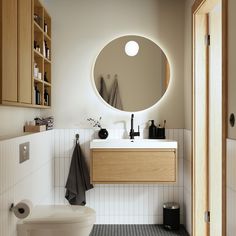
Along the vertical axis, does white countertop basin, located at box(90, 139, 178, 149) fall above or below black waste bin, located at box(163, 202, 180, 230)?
above

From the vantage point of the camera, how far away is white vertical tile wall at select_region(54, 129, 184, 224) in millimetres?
3689

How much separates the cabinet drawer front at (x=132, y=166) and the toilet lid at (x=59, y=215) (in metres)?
0.76

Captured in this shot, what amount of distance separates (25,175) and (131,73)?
5.31 ft

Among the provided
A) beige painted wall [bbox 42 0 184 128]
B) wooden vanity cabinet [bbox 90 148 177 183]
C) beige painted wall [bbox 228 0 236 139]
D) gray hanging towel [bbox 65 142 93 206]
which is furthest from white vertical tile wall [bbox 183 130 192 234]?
beige painted wall [bbox 228 0 236 139]

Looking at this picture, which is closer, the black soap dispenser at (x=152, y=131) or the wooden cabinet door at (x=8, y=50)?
the wooden cabinet door at (x=8, y=50)

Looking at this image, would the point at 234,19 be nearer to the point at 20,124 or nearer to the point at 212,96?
the point at 212,96

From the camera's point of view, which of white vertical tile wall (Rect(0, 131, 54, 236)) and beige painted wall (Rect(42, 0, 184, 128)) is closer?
white vertical tile wall (Rect(0, 131, 54, 236))

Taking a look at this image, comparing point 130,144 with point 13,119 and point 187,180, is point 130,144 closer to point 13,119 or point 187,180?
point 187,180

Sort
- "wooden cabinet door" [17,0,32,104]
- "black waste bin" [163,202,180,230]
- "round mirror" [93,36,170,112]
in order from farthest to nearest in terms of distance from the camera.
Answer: "round mirror" [93,36,170,112] < "black waste bin" [163,202,180,230] < "wooden cabinet door" [17,0,32,104]

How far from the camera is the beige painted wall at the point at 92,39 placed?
3678 mm

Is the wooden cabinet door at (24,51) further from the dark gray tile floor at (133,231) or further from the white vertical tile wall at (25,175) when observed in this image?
the dark gray tile floor at (133,231)

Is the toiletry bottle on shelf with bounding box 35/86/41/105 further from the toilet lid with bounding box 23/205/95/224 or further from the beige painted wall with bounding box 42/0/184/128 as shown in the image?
the toilet lid with bounding box 23/205/95/224

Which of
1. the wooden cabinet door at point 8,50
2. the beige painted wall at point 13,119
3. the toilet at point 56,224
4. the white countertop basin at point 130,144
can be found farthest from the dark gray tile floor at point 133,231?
the wooden cabinet door at point 8,50

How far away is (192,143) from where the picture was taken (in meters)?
3.26
